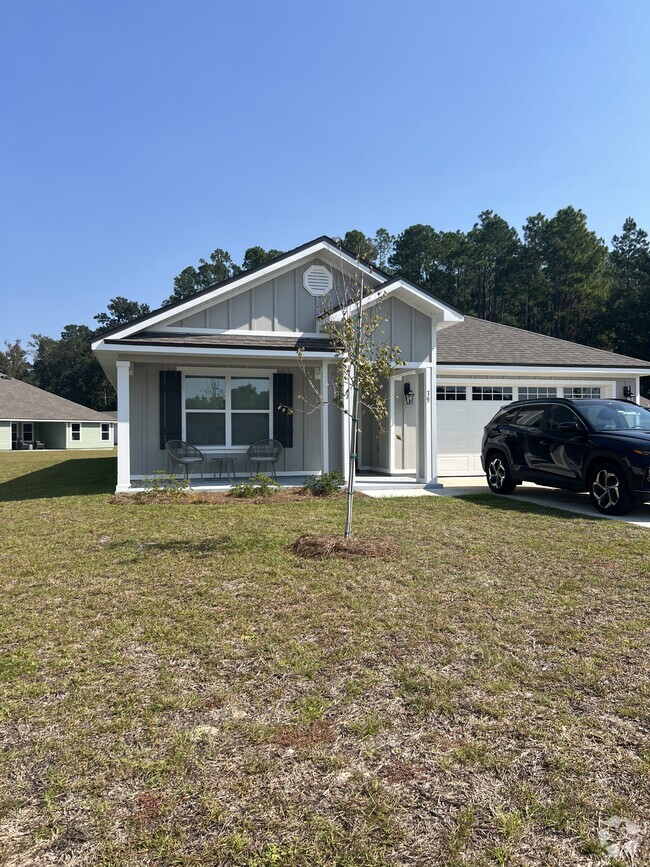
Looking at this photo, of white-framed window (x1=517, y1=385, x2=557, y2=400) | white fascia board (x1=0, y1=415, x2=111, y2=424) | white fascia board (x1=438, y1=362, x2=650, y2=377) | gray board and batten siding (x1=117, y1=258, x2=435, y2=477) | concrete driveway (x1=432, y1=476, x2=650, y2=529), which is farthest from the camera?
white fascia board (x1=0, y1=415, x2=111, y2=424)

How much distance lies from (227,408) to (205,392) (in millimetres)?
633

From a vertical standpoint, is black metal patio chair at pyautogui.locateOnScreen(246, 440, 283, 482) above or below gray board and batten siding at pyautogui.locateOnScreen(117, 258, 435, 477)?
below

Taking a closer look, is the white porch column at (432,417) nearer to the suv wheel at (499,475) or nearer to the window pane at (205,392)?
the suv wheel at (499,475)

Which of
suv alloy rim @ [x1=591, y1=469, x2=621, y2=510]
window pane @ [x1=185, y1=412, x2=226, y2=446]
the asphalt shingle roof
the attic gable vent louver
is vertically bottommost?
suv alloy rim @ [x1=591, y1=469, x2=621, y2=510]

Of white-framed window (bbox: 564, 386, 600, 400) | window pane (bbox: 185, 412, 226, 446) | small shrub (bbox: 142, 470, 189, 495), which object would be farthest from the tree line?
small shrub (bbox: 142, 470, 189, 495)

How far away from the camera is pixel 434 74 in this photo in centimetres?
1142

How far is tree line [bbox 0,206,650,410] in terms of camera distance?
42.3m

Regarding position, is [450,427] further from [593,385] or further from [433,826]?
[433,826]

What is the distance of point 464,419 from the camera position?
46.3ft

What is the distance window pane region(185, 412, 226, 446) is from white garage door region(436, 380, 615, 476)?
565cm

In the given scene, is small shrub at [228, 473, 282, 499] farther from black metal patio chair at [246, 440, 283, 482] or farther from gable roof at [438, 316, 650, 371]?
gable roof at [438, 316, 650, 371]

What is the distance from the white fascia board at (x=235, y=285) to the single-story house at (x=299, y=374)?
28 millimetres

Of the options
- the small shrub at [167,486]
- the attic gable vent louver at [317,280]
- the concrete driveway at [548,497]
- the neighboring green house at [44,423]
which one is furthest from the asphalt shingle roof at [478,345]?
the neighboring green house at [44,423]

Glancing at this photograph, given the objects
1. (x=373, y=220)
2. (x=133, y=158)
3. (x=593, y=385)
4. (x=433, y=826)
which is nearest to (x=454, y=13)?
(x=373, y=220)
